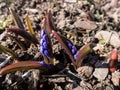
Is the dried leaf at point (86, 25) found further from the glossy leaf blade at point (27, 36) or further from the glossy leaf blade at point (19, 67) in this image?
the glossy leaf blade at point (19, 67)

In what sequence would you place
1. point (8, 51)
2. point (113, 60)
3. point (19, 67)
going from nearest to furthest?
point (19, 67) < point (113, 60) < point (8, 51)

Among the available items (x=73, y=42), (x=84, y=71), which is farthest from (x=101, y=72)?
(x=73, y=42)

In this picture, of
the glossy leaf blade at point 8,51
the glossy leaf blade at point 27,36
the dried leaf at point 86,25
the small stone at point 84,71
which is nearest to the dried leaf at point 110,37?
the dried leaf at point 86,25

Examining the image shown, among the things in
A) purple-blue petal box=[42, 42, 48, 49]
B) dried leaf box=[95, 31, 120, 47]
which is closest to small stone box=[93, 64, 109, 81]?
dried leaf box=[95, 31, 120, 47]

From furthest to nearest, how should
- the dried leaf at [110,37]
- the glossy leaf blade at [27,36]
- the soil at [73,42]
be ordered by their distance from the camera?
1. the dried leaf at [110,37]
2. the glossy leaf blade at [27,36]
3. the soil at [73,42]

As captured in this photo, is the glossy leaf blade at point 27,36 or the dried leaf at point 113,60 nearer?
the dried leaf at point 113,60

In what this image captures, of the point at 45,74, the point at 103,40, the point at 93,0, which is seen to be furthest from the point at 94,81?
the point at 93,0

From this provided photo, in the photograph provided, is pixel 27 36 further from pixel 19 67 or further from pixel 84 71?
pixel 84 71

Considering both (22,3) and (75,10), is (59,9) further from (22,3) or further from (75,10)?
(22,3)
